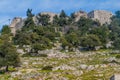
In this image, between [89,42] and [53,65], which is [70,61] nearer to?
[53,65]

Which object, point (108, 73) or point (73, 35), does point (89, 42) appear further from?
point (108, 73)

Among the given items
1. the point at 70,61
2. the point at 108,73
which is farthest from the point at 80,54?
the point at 108,73

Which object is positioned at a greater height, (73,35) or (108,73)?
(73,35)

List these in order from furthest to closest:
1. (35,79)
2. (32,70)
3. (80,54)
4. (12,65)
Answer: (80,54), (12,65), (32,70), (35,79)

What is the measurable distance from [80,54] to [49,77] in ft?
141

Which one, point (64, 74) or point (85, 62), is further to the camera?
point (85, 62)

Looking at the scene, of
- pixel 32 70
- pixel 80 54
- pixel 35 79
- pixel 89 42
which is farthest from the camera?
pixel 89 42

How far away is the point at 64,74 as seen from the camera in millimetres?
93625

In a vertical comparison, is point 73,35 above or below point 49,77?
above

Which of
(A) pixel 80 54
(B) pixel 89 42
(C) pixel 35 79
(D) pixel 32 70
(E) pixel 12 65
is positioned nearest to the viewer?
(C) pixel 35 79

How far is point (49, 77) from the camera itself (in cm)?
9056

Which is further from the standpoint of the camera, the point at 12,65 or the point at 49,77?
the point at 12,65

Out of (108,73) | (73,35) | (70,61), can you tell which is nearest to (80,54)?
(70,61)

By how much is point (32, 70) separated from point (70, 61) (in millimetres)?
17729
